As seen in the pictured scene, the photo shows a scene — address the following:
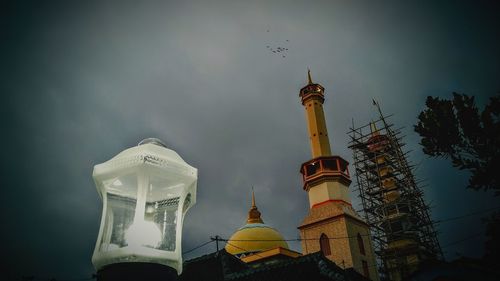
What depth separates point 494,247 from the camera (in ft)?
24.8

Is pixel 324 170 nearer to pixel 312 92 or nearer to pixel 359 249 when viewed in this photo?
pixel 359 249

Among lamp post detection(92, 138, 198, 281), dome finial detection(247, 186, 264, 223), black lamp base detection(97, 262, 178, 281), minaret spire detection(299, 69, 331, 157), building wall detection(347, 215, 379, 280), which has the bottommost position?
black lamp base detection(97, 262, 178, 281)

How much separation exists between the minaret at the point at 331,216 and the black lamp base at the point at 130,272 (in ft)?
64.9

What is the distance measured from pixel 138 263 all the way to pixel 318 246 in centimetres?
2111

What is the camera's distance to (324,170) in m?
24.7

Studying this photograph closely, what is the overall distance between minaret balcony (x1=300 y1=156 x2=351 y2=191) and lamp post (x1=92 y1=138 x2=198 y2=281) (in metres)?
21.7

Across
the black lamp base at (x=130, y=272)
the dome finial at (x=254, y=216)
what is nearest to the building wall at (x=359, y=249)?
the dome finial at (x=254, y=216)

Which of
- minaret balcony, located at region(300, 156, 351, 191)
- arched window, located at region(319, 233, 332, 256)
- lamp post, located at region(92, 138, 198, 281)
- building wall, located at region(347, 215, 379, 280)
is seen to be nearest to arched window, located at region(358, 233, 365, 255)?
building wall, located at region(347, 215, 379, 280)

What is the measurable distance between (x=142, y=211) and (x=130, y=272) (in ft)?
1.58

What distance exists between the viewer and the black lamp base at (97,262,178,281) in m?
2.88

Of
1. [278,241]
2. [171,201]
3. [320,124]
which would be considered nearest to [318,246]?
[278,241]

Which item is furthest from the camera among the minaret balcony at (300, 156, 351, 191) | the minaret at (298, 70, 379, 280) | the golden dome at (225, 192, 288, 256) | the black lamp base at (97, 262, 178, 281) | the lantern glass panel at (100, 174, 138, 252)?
the golden dome at (225, 192, 288, 256)

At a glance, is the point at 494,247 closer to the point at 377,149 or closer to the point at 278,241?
the point at 278,241

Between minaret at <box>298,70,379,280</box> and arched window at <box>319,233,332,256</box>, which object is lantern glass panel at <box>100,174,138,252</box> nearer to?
minaret at <box>298,70,379,280</box>
